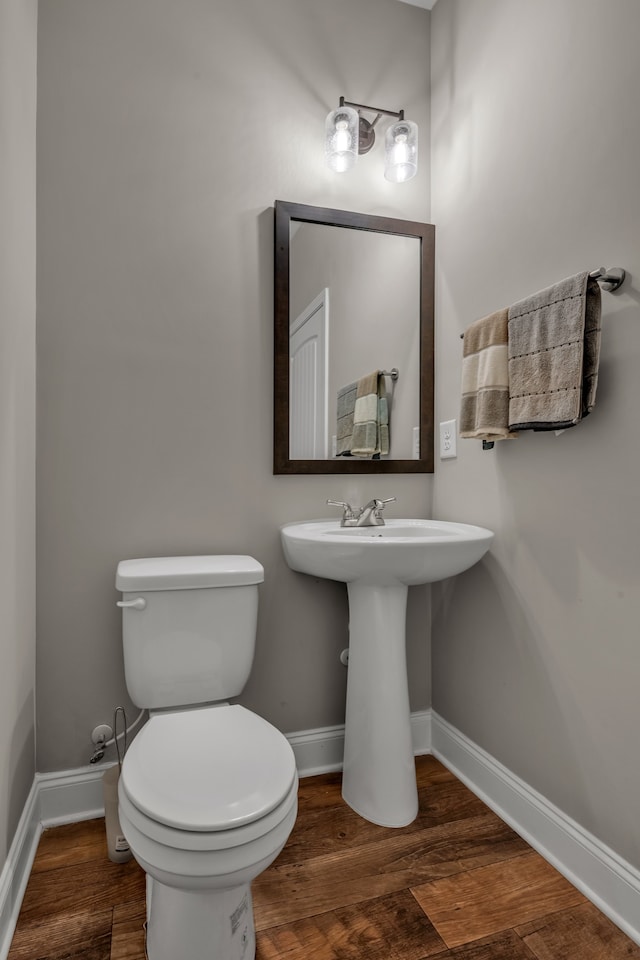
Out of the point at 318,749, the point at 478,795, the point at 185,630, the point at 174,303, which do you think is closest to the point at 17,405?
the point at 174,303

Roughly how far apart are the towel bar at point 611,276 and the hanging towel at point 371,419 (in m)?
0.81

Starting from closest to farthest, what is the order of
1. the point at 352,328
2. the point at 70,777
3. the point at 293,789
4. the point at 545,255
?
the point at 293,789 → the point at 545,255 → the point at 70,777 → the point at 352,328

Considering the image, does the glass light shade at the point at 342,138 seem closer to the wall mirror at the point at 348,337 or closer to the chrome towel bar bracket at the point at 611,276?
the wall mirror at the point at 348,337

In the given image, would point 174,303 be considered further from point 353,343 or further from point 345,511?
point 345,511

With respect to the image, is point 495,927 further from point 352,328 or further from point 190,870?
point 352,328

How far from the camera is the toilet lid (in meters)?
0.98

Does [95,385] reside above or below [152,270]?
below

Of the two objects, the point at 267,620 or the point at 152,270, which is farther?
the point at 267,620

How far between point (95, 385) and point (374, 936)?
61.5 inches

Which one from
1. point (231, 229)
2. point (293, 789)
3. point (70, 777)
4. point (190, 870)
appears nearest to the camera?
point (190, 870)

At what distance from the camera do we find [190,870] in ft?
3.11

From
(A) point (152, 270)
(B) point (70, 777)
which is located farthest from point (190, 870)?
(A) point (152, 270)

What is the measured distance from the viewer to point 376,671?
1.63 metres

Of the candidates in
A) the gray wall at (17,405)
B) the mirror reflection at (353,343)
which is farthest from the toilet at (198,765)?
the mirror reflection at (353,343)
